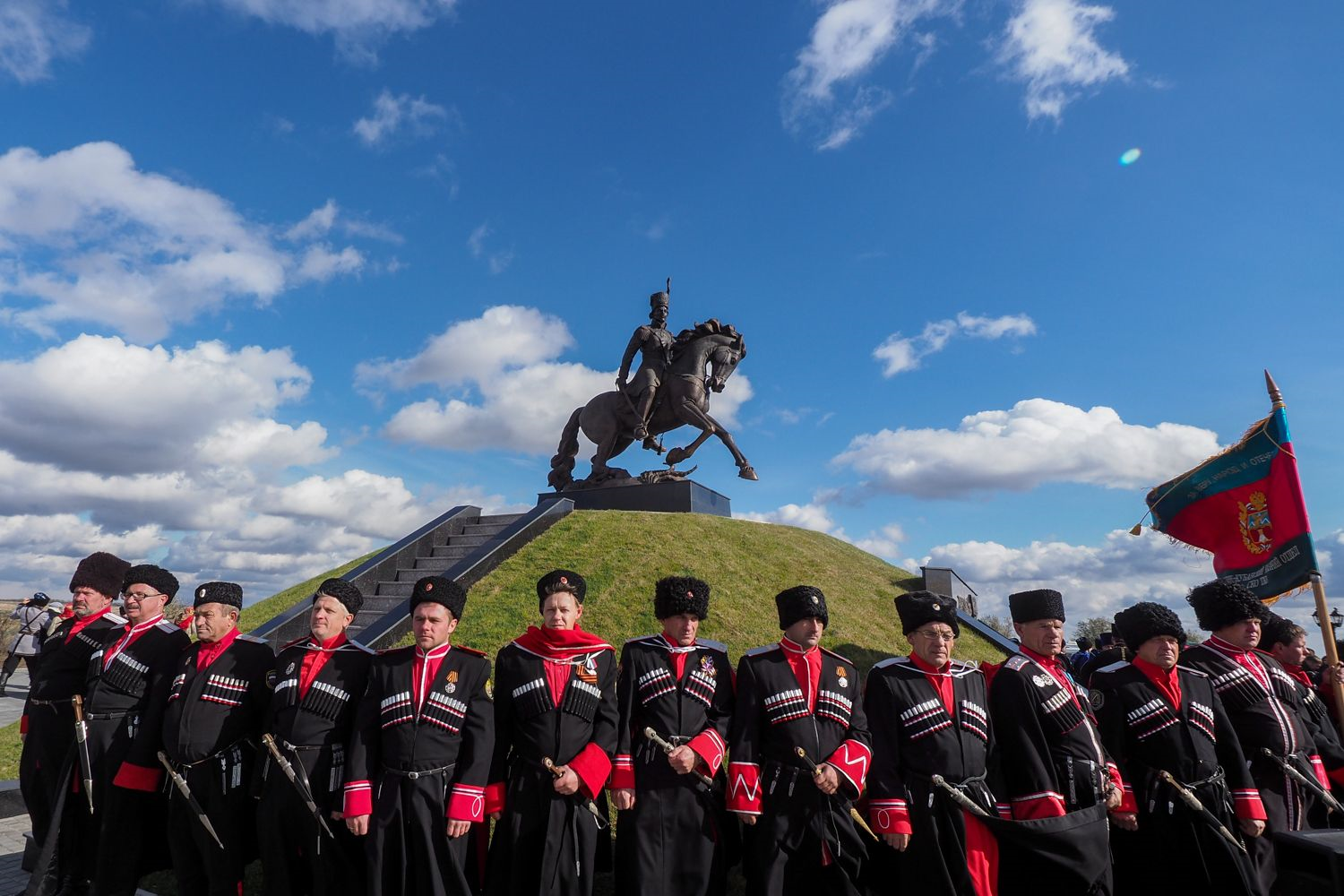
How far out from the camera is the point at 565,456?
2008 cm

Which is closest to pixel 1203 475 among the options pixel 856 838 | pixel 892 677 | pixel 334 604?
pixel 892 677

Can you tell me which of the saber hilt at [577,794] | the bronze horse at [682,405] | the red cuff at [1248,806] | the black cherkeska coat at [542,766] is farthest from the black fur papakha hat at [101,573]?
the bronze horse at [682,405]

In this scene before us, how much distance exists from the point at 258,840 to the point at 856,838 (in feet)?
11.6

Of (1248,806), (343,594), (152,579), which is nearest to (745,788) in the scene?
(343,594)

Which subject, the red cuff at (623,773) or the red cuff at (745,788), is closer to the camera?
the red cuff at (745,788)

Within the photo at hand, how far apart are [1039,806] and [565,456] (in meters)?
16.7

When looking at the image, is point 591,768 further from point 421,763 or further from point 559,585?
point 559,585

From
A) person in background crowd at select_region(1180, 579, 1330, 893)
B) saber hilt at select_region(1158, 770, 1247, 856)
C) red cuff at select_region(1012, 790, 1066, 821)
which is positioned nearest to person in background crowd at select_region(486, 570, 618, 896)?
red cuff at select_region(1012, 790, 1066, 821)

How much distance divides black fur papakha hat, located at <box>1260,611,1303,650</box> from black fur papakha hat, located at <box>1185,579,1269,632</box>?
3.07 feet

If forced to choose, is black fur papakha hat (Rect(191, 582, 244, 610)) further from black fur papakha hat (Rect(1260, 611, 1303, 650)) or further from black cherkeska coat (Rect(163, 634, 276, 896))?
black fur papakha hat (Rect(1260, 611, 1303, 650))

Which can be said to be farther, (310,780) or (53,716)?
(53,716)

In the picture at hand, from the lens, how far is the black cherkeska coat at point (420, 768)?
4.29 metres

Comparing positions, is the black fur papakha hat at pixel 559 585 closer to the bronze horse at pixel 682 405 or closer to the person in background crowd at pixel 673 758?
the person in background crowd at pixel 673 758

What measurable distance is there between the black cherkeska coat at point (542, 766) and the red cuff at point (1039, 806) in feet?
7.70
